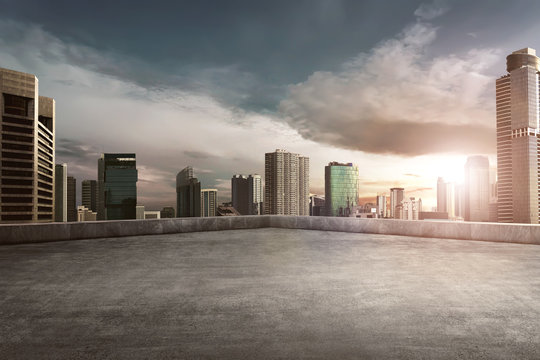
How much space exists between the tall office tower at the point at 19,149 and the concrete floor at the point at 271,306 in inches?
5278

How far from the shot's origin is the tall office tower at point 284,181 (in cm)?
18475

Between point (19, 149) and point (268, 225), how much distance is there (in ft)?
444

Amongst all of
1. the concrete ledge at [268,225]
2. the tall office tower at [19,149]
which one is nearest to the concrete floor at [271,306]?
the concrete ledge at [268,225]

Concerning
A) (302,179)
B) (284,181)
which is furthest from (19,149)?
(302,179)

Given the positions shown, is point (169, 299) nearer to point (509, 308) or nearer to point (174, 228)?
point (509, 308)

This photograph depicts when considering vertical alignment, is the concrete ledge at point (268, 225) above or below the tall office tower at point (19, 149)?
below

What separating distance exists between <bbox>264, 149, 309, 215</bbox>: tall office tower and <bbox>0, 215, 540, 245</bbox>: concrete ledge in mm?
160717

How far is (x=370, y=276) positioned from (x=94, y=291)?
5486 mm

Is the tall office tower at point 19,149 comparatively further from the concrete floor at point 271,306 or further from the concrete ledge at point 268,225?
the concrete floor at point 271,306

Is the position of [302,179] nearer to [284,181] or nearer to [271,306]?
[284,181]

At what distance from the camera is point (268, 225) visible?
20.0 meters

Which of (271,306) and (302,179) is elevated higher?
(302,179)

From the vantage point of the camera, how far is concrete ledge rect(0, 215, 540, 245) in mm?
13062

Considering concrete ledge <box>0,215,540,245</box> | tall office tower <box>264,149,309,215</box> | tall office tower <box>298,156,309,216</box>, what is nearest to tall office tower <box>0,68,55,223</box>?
tall office tower <box>264,149,309,215</box>
